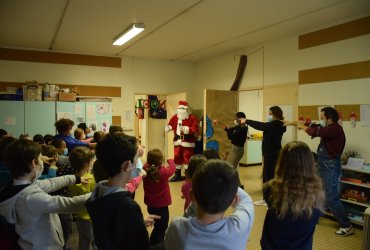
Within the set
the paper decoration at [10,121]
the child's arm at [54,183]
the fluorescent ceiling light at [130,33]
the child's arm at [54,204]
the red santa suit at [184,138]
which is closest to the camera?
the child's arm at [54,204]

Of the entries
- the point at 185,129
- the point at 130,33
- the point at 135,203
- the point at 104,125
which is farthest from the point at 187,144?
the point at 135,203

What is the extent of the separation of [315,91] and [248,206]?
4.05 meters

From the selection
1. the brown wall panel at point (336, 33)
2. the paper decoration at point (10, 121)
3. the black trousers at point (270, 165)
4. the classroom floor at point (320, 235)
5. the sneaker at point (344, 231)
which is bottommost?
the classroom floor at point (320, 235)

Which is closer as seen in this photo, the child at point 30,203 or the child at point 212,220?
the child at point 212,220

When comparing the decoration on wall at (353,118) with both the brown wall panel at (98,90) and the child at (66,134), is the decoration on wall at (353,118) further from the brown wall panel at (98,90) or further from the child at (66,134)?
the brown wall panel at (98,90)

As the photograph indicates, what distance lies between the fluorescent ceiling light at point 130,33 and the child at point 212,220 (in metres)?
3.83

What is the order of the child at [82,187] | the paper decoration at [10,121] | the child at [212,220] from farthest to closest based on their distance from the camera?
1. the paper decoration at [10,121]
2. the child at [82,187]
3. the child at [212,220]

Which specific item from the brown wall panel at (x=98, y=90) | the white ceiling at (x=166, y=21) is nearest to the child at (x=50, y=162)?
the white ceiling at (x=166, y=21)

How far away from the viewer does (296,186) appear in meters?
1.66

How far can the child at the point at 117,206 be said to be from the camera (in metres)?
1.19

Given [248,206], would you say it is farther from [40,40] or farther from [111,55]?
[111,55]

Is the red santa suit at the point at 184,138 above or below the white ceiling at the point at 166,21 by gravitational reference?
below

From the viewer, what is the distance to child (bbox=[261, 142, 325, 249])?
1630mm

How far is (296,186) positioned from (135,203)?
0.92 metres
